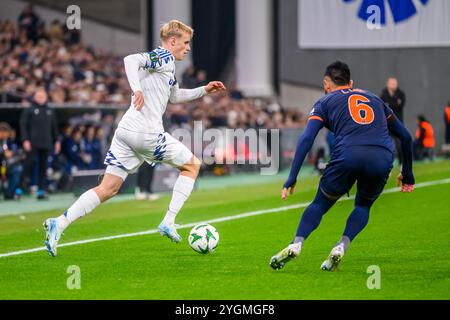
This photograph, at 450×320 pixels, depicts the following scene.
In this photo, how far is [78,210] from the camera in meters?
11.2

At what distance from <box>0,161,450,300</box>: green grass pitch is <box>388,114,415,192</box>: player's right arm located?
88 centimetres

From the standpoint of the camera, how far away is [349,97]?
9.61 meters

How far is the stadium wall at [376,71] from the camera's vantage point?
1359 inches

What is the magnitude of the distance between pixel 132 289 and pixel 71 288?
0.56 metres

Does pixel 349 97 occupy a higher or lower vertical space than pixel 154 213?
higher

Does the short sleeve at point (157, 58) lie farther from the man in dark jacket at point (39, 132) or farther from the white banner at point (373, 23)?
the white banner at point (373, 23)

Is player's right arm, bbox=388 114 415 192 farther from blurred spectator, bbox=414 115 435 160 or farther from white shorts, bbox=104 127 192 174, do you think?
blurred spectator, bbox=414 115 435 160

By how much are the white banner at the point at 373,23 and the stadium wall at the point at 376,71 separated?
6706 mm

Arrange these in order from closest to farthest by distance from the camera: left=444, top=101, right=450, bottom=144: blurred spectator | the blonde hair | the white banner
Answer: the blonde hair < the white banner < left=444, top=101, right=450, bottom=144: blurred spectator

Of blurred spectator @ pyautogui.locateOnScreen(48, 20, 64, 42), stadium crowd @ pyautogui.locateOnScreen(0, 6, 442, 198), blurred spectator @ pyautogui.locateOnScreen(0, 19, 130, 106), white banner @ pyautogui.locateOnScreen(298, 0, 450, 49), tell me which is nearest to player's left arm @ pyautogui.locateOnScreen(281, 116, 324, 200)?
stadium crowd @ pyautogui.locateOnScreen(0, 6, 442, 198)

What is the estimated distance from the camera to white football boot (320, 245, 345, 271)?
966 cm

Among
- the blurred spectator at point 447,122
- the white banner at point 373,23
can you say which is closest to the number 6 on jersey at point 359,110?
the white banner at point 373,23
